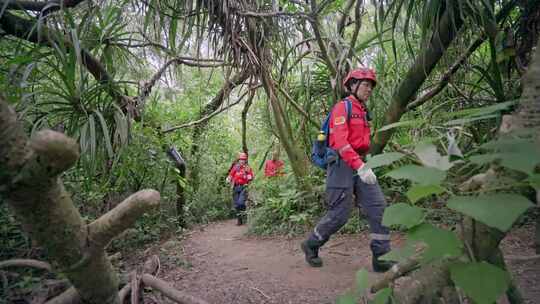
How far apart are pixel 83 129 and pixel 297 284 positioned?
209 centimetres

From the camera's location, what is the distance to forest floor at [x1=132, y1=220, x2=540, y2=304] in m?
2.22

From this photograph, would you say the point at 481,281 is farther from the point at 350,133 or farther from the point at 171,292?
the point at 350,133

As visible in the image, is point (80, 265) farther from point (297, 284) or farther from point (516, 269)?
point (516, 269)

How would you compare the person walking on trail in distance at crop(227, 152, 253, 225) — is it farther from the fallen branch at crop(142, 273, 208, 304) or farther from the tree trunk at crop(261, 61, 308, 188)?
the fallen branch at crop(142, 273, 208, 304)

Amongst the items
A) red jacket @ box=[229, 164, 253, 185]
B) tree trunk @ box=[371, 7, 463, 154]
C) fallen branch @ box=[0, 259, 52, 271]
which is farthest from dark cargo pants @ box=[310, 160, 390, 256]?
red jacket @ box=[229, 164, 253, 185]

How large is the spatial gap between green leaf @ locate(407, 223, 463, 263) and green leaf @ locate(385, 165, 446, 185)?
0.33 feet

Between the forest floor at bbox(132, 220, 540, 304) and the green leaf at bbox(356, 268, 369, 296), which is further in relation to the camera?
the forest floor at bbox(132, 220, 540, 304)

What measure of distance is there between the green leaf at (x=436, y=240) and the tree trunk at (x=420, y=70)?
1.87 m

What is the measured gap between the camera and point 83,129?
7.88 feet

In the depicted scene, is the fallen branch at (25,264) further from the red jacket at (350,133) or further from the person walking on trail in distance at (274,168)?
the person walking on trail in distance at (274,168)

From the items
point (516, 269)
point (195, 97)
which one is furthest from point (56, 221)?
point (195, 97)

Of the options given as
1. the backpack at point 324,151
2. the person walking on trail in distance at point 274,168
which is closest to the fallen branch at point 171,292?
the backpack at point 324,151

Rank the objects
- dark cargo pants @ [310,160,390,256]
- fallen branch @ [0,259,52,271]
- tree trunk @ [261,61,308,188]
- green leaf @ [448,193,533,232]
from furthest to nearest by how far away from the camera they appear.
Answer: tree trunk @ [261,61,308,188], dark cargo pants @ [310,160,390,256], fallen branch @ [0,259,52,271], green leaf @ [448,193,533,232]

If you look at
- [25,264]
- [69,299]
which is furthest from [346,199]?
[25,264]
